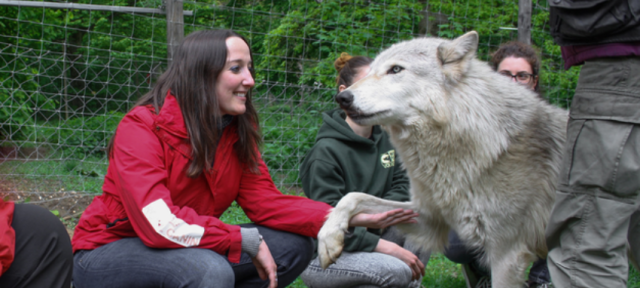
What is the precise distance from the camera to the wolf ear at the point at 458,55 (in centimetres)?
253

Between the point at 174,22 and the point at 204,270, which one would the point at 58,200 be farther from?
the point at 204,270

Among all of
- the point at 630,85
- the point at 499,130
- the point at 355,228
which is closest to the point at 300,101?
the point at 355,228

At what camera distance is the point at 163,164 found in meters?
2.23

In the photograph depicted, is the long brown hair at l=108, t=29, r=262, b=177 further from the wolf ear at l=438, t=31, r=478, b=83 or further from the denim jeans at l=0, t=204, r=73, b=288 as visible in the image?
the wolf ear at l=438, t=31, r=478, b=83

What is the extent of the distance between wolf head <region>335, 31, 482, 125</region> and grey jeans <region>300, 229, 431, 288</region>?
767 mm

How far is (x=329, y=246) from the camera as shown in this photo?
93.4 inches

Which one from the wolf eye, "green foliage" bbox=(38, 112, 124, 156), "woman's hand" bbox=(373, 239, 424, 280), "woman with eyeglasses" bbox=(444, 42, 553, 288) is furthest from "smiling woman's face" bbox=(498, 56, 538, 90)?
"green foliage" bbox=(38, 112, 124, 156)

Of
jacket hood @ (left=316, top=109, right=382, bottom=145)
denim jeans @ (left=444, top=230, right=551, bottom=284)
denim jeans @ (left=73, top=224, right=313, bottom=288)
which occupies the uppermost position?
jacket hood @ (left=316, top=109, right=382, bottom=145)

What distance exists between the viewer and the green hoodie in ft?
9.36

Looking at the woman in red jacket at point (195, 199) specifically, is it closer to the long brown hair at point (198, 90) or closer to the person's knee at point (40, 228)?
the long brown hair at point (198, 90)

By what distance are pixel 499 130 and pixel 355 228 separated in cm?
95

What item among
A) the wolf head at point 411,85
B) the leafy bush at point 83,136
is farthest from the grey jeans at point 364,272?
the leafy bush at point 83,136

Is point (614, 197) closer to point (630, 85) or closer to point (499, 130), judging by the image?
point (630, 85)

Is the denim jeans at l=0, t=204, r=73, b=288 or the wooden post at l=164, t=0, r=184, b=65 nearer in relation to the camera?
the denim jeans at l=0, t=204, r=73, b=288
